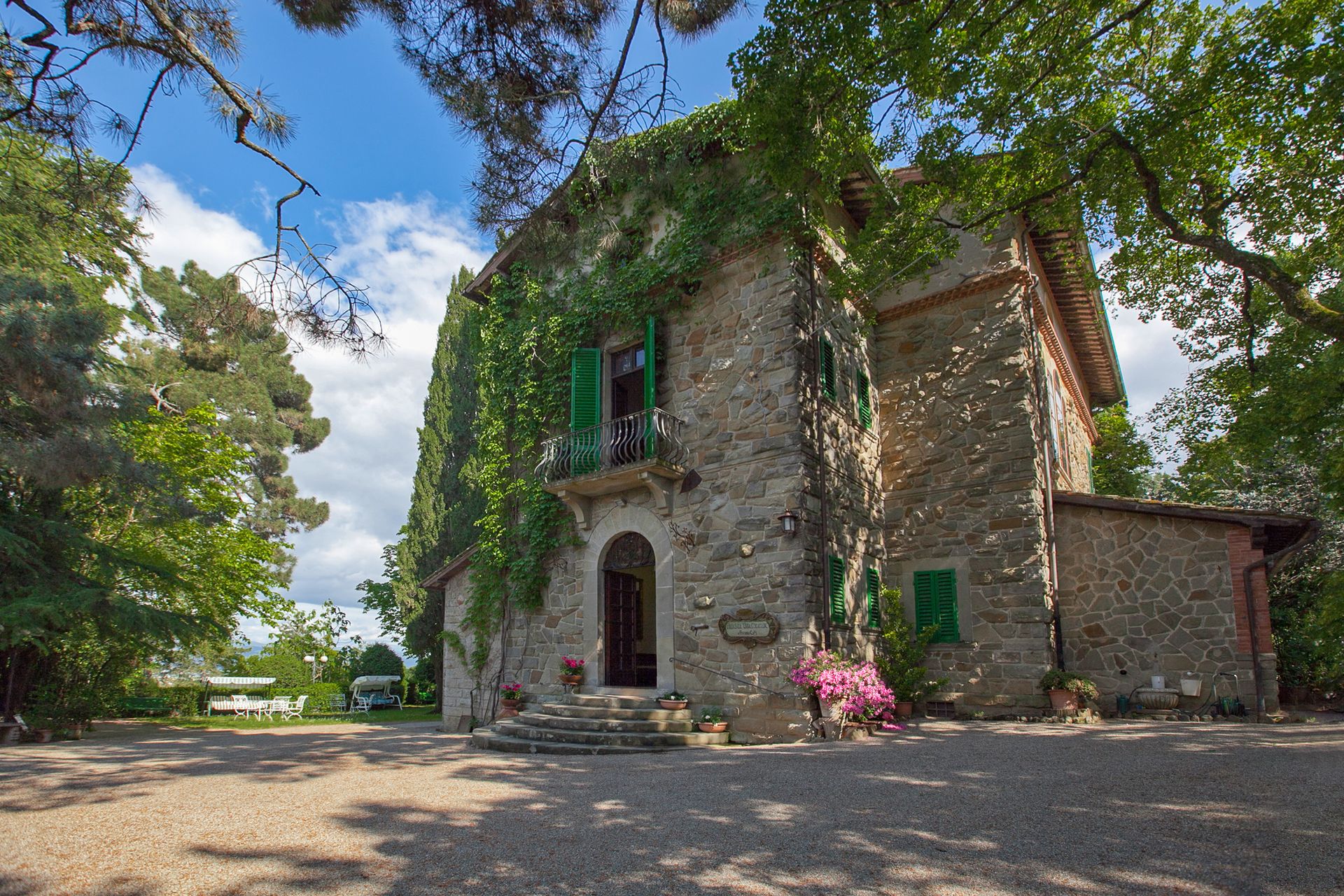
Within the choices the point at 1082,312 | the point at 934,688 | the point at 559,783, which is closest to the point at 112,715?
the point at 559,783

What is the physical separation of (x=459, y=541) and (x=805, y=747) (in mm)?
14179

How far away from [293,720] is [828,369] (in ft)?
43.7

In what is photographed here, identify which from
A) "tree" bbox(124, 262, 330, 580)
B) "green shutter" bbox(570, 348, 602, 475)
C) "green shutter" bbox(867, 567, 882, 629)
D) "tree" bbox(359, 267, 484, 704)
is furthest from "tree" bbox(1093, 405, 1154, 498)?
"tree" bbox(124, 262, 330, 580)

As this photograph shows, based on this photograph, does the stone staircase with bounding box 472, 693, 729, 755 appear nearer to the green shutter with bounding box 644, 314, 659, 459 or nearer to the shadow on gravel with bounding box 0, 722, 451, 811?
the shadow on gravel with bounding box 0, 722, 451, 811

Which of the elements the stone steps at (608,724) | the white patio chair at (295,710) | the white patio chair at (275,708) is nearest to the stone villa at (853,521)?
the stone steps at (608,724)

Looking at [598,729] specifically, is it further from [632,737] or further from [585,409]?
[585,409]

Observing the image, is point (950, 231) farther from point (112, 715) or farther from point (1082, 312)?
point (112, 715)

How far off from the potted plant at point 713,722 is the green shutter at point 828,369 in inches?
171

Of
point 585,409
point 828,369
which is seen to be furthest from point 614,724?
point 828,369

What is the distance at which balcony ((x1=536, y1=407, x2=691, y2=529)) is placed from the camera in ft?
33.2

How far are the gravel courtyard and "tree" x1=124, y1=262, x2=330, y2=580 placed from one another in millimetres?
9777

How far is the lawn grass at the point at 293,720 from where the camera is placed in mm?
14120

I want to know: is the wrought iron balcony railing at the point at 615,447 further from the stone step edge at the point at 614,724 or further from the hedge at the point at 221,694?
the hedge at the point at 221,694

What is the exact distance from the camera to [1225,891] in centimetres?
311
